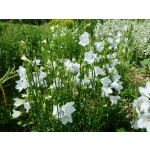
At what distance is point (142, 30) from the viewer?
169 inches

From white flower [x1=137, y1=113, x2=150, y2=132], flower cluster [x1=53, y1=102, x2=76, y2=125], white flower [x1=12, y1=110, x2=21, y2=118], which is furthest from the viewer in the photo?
white flower [x1=12, y1=110, x2=21, y2=118]

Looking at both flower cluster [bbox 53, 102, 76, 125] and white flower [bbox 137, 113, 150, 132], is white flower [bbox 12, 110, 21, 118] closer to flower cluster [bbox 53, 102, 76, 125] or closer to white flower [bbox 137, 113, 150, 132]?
flower cluster [bbox 53, 102, 76, 125]

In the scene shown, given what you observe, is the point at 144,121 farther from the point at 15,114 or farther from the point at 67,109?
the point at 15,114

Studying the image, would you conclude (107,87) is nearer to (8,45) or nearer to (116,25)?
(8,45)

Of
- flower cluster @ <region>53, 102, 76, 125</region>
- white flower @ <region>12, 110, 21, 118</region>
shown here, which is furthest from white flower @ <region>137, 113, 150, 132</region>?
white flower @ <region>12, 110, 21, 118</region>

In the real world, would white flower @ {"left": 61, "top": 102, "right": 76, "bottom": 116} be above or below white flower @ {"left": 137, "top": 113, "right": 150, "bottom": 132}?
above

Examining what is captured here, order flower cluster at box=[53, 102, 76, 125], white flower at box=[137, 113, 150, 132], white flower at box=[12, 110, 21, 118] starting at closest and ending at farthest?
white flower at box=[137, 113, 150, 132] < flower cluster at box=[53, 102, 76, 125] < white flower at box=[12, 110, 21, 118]

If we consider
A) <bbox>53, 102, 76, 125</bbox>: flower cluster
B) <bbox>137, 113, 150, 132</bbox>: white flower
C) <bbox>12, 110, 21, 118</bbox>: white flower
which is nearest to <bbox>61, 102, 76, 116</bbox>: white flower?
<bbox>53, 102, 76, 125</bbox>: flower cluster

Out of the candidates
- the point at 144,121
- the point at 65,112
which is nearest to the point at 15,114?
the point at 65,112

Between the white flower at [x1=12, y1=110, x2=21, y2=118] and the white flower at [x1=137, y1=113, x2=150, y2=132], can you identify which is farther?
the white flower at [x1=12, y1=110, x2=21, y2=118]

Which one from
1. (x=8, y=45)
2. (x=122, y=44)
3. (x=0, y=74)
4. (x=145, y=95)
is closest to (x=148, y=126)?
(x=145, y=95)

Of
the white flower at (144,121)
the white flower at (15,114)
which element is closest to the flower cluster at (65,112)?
the white flower at (144,121)

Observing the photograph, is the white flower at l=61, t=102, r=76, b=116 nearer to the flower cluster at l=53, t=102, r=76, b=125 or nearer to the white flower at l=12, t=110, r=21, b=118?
the flower cluster at l=53, t=102, r=76, b=125

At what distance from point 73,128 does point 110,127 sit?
592mm
